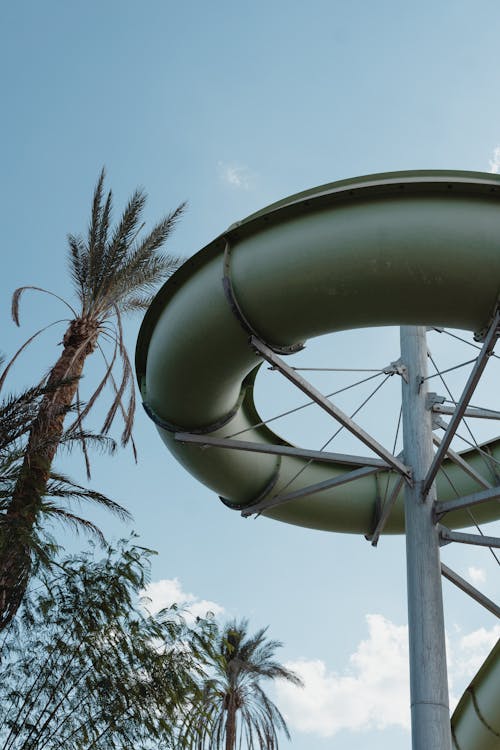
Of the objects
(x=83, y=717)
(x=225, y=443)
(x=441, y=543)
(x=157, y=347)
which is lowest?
(x=83, y=717)

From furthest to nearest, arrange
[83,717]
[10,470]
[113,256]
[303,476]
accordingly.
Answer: [113,256] → [303,476] → [10,470] → [83,717]

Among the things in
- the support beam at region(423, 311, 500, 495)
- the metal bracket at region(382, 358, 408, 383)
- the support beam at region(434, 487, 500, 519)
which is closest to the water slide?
the support beam at region(423, 311, 500, 495)

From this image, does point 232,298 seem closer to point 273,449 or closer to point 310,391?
point 310,391

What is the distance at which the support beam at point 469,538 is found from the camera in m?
10.6

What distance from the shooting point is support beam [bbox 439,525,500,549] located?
416 inches

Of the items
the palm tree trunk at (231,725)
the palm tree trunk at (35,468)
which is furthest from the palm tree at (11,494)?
the palm tree trunk at (231,725)

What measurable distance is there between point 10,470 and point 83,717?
359cm

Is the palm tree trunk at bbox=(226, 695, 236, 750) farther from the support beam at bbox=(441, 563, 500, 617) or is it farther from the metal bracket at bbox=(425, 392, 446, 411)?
the metal bracket at bbox=(425, 392, 446, 411)

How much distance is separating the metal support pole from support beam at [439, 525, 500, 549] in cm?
18

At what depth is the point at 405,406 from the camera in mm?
12000

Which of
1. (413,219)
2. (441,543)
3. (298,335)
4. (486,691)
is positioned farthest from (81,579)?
(486,691)

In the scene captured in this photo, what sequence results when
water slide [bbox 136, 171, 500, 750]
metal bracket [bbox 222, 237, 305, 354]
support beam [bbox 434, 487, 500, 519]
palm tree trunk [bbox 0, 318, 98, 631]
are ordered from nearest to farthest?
water slide [bbox 136, 171, 500, 750] → metal bracket [bbox 222, 237, 305, 354] → palm tree trunk [bbox 0, 318, 98, 631] → support beam [bbox 434, 487, 500, 519]

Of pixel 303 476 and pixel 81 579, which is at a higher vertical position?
pixel 303 476

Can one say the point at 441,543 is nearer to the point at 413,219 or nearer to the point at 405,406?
the point at 405,406
